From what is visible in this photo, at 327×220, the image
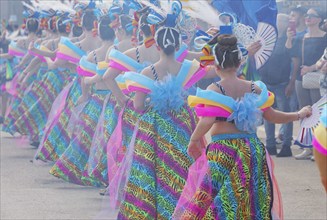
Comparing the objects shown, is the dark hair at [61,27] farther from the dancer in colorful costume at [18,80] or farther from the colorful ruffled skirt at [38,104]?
the dancer in colorful costume at [18,80]

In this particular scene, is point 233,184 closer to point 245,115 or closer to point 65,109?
point 245,115

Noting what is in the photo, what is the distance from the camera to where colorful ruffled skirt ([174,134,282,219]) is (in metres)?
6.42

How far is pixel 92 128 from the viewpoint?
10992mm

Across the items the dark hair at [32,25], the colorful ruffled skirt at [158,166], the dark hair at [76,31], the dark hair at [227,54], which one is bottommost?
the dark hair at [32,25]

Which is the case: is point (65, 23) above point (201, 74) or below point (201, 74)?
below

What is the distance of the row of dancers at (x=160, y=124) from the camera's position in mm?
6473

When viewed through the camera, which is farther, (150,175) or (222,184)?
(150,175)

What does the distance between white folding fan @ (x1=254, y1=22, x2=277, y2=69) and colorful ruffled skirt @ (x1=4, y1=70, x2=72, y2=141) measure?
613 centimetres

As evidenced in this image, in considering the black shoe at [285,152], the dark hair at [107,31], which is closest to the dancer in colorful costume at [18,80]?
the black shoe at [285,152]

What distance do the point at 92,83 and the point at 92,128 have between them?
Result: 520 millimetres

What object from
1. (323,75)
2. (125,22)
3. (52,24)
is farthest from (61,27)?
(323,75)

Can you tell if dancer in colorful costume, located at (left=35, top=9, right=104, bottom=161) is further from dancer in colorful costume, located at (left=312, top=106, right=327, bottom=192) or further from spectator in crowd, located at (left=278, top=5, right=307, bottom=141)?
dancer in colorful costume, located at (left=312, top=106, right=327, bottom=192)

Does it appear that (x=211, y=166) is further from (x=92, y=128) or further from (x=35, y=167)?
(x=35, y=167)

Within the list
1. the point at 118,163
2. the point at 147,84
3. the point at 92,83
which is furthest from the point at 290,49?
the point at 147,84
